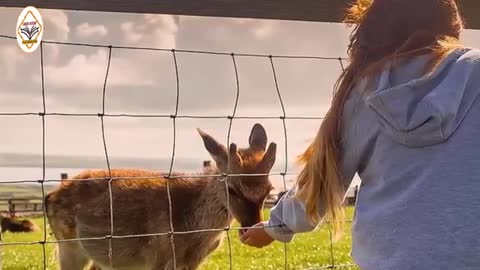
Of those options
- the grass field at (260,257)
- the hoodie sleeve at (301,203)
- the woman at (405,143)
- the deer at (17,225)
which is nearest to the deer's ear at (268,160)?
the grass field at (260,257)

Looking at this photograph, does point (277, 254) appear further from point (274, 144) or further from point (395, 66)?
point (395, 66)

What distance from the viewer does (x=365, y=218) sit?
110 inches

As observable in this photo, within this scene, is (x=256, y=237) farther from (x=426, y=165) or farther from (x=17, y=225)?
(x=17, y=225)

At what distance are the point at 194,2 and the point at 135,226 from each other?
12.3 ft

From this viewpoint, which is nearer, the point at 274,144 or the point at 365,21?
the point at 365,21

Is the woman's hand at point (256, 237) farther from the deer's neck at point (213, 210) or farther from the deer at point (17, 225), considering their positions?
the deer at point (17, 225)

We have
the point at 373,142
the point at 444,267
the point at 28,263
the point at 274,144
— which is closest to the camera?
the point at 444,267

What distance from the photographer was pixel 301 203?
9.89ft

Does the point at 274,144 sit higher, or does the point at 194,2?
the point at 194,2

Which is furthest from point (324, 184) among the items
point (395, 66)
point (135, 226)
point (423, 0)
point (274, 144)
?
point (135, 226)

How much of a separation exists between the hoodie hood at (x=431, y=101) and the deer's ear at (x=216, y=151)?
4379 mm

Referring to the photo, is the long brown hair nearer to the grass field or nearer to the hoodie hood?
the hoodie hood

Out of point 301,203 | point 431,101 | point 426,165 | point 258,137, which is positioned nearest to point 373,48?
point 431,101

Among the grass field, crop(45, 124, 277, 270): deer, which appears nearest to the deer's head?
crop(45, 124, 277, 270): deer
